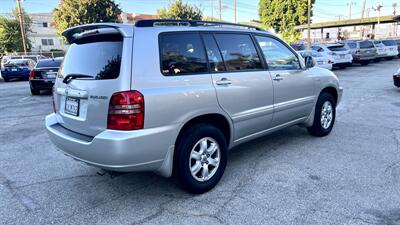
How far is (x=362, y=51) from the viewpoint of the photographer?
66.5ft

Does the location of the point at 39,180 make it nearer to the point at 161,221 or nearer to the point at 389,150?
the point at 161,221

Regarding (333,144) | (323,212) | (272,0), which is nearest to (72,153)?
(323,212)

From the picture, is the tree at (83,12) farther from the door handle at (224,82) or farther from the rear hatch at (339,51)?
the door handle at (224,82)

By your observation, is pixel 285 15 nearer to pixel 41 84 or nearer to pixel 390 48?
pixel 390 48

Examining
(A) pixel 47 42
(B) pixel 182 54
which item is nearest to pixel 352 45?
(B) pixel 182 54

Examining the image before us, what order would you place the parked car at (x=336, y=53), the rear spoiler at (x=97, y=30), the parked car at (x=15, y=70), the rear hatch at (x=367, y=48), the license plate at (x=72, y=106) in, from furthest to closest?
the rear hatch at (x=367, y=48) < the parked car at (x=15, y=70) < the parked car at (x=336, y=53) < the license plate at (x=72, y=106) < the rear spoiler at (x=97, y=30)

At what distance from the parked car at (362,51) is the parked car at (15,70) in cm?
1969

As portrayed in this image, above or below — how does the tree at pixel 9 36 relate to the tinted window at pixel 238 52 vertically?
above

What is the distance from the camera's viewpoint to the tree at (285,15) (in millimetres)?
33312

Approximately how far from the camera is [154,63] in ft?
10.1

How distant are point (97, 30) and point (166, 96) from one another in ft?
3.32

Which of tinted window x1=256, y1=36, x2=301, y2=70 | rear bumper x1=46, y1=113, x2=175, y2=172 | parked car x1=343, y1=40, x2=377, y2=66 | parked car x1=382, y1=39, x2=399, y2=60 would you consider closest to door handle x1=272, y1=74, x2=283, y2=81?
tinted window x1=256, y1=36, x2=301, y2=70

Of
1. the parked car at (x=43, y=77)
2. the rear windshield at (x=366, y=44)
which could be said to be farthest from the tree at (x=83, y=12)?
the rear windshield at (x=366, y=44)

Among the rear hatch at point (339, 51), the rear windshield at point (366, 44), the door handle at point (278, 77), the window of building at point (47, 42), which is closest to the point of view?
the door handle at point (278, 77)
